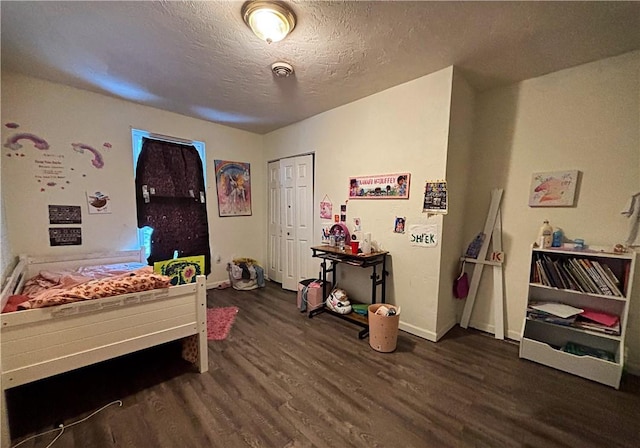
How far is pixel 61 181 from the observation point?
8.52ft

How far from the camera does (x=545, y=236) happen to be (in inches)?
84.0

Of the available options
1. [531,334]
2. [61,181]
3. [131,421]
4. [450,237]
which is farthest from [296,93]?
[531,334]

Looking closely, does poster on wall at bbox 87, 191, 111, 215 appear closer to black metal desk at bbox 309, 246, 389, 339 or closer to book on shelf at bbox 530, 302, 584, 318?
black metal desk at bbox 309, 246, 389, 339

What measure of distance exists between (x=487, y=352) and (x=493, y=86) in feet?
8.43

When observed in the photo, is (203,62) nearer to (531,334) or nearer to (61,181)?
(61,181)

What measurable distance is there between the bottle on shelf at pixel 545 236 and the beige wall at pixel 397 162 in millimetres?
833

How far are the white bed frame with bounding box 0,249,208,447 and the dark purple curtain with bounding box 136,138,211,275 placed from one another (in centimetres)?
132

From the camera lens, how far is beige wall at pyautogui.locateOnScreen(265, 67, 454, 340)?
7.56 feet

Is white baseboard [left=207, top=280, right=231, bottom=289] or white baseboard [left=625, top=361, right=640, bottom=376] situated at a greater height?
white baseboard [left=625, top=361, right=640, bottom=376]

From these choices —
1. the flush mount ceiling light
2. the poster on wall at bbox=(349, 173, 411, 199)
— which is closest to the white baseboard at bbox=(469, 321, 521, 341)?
the poster on wall at bbox=(349, 173, 411, 199)

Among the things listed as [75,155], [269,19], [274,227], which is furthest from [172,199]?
[269,19]

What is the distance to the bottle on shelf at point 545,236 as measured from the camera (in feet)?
6.96

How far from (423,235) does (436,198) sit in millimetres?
377

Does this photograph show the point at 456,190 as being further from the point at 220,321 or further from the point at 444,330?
the point at 220,321
